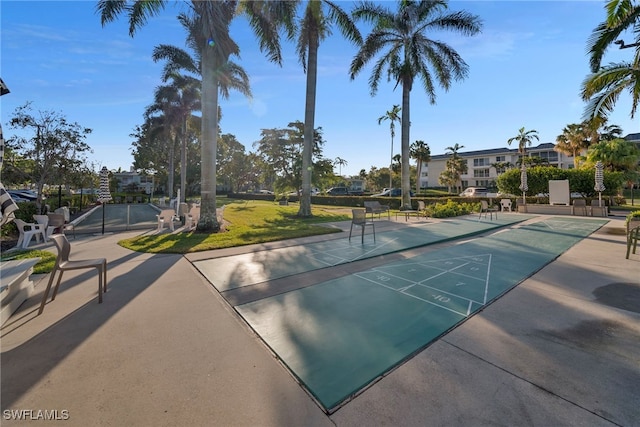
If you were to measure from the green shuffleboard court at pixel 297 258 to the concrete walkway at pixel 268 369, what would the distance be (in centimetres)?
98

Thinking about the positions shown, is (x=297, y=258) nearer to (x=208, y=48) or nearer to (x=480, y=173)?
(x=208, y=48)

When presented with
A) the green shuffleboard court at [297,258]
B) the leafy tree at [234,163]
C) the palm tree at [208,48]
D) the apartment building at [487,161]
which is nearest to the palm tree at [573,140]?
the apartment building at [487,161]

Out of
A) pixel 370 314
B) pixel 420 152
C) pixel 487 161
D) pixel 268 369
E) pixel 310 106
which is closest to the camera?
pixel 268 369

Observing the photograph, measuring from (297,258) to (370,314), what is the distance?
10.5ft

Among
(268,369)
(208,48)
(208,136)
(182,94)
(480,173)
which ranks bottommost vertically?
(268,369)

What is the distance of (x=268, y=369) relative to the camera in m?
2.49

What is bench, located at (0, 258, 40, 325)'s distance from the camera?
130 inches

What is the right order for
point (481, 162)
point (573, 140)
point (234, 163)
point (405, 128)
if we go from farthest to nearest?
point (481, 162) → point (234, 163) → point (573, 140) → point (405, 128)

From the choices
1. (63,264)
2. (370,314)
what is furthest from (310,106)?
(370,314)

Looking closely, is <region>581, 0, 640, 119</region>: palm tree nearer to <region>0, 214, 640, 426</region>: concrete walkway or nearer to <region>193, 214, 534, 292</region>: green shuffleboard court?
<region>193, 214, 534, 292</region>: green shuffleboard court

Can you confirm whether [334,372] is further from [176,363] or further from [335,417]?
[176,363]

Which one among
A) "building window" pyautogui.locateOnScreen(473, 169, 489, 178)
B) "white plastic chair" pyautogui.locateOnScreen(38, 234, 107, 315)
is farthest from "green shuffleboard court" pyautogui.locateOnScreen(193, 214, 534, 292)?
"building window" pyautogui.locateOnScreen(473, 169, 489, 178)

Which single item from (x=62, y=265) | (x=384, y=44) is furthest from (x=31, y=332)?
(x=384, y=44)

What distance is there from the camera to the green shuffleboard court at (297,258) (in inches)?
204
